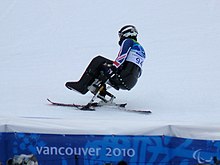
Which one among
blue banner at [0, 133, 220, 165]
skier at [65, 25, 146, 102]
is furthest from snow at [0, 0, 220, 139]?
skier at [65, 25, 146, 102]

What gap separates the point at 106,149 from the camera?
4.82 m

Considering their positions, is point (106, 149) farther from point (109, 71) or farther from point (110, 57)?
point (110, 57)

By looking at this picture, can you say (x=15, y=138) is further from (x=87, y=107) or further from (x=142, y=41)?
(x=142, y=41)

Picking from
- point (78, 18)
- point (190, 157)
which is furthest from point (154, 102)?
point (78, 18)

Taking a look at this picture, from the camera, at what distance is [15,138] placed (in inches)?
195

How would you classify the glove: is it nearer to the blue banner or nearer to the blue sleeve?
the blue sleeve

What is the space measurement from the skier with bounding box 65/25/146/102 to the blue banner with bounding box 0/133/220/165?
120cm

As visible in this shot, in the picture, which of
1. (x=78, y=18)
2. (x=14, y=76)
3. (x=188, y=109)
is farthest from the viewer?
(x=78, y=18)

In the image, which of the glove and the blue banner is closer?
the blue banner

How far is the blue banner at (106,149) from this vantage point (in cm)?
465

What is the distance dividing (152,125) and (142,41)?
20.2 feet

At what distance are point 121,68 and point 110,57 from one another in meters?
3.81

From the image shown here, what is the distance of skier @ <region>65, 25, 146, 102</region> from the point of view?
5.74 metres

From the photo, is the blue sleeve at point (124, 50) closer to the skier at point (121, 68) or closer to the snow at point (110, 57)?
the skier at point (121, 68)
